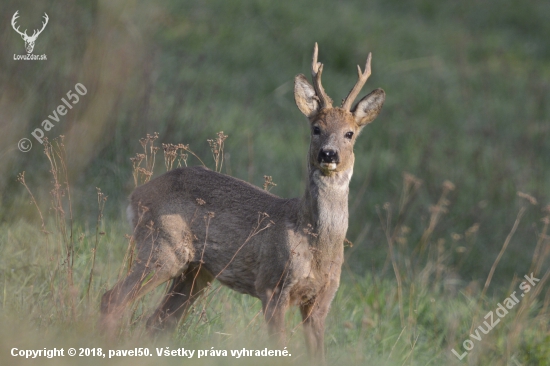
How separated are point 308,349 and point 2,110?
451 centimetres

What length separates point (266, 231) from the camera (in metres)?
6.04

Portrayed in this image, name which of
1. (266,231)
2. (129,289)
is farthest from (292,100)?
(129,289)

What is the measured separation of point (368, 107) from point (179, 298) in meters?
2.07

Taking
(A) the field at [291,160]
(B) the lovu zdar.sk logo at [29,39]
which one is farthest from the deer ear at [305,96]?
(B) the lovu zdar.sk logo at [29,39]

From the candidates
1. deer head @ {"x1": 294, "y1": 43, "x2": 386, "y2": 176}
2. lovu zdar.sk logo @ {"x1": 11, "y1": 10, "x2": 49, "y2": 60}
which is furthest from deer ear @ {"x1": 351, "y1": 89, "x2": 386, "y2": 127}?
lovu zdar.sk logo @ {"x1": 11, "y1": 10, "x2": 49, "y2": 60}

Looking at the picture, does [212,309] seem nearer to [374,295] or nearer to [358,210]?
[374,295]

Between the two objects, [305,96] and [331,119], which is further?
[305,96]

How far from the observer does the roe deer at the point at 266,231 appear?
5762mm

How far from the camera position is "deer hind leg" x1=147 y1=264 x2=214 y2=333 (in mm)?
6395

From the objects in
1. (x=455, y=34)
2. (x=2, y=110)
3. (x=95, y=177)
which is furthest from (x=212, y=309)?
(x=455, y=34)

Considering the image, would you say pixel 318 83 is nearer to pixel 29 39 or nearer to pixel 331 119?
pixel 331 119

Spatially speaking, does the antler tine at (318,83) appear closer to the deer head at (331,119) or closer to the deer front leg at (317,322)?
the deer head at (331,119)

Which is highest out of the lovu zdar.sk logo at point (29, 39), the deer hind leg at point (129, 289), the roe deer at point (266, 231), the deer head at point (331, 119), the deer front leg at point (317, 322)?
the lovu zdar.sk logo at point (29, 39)

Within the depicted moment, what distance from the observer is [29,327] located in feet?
15.7
